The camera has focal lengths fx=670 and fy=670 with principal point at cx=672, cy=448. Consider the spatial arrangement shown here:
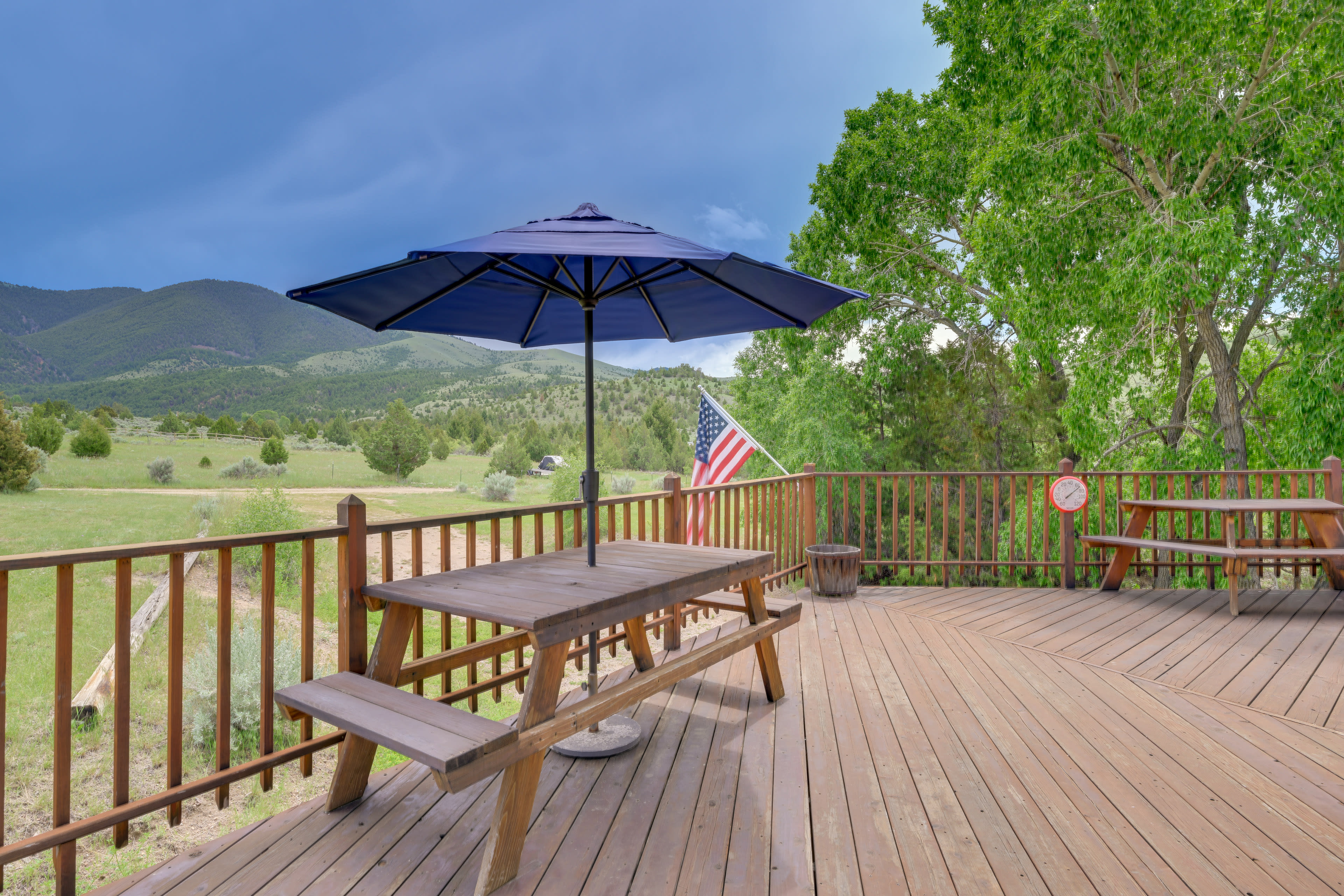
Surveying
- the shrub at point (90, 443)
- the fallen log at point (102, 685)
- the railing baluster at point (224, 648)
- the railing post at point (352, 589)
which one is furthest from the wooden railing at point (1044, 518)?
the shrub at point (90, 443)

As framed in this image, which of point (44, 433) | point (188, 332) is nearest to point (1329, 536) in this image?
point (44, 433)

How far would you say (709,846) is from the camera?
6.64ft

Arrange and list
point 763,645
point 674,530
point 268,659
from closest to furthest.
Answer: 1. point 268,659
2. point 763,645
3. point 674,530

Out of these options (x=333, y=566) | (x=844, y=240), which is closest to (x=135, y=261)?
(x=333, y=566)

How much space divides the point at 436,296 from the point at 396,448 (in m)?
37.3

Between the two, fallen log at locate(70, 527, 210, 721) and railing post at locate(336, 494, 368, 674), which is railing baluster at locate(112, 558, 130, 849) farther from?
fallen log at locate(70, 527, 210, 721)

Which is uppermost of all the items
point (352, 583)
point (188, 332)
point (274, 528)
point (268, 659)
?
point (188, 332)

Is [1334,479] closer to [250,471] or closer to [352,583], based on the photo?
[352,583]

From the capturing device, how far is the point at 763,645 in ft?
10.3

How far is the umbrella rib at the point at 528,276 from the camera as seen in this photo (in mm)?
2562

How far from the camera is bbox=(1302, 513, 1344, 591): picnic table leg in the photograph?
4.92 m

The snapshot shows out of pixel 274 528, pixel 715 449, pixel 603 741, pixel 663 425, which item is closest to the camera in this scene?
pixel 603 741

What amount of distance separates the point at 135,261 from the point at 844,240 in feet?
602

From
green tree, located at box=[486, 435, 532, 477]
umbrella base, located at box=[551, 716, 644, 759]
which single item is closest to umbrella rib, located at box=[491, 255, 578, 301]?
umbrella base, located at box=[551, 716, 644, 759]
